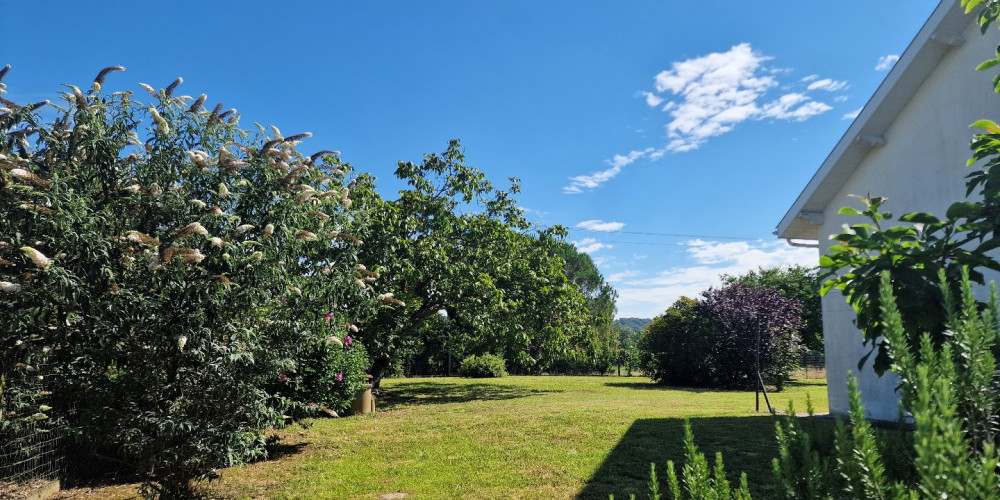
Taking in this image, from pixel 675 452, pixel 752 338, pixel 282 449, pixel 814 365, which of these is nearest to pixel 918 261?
pixel 675 452

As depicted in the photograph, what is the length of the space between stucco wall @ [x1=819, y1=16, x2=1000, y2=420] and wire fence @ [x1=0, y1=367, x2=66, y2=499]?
27.0 feet

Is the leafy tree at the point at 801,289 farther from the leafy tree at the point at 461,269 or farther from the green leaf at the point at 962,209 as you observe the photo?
the green leaf at the point at 962,209

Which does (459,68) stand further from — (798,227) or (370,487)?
(370,487)

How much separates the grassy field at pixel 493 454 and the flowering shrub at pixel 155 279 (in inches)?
59.2

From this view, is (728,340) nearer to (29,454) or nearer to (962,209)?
(962,209)

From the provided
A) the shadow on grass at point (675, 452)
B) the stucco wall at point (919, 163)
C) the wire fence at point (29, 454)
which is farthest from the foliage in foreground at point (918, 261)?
the wire fence at point (29, 454)

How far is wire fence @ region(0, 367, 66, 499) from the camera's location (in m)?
4.81

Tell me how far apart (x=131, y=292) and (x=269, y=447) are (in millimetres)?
5049

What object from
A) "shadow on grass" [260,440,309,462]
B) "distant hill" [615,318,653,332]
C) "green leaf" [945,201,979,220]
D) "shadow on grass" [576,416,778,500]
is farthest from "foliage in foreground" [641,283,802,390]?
"green leaf" [945,201,979,220]

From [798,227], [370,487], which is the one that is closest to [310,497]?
[370,487]

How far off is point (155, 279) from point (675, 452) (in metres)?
6.67

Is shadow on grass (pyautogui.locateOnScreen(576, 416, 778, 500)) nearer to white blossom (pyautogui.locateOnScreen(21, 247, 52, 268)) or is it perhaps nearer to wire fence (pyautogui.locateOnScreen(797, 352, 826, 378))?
white blossom (pyautogui.locateOnScreen(21, 247, 52, 268))

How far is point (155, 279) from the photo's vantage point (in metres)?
4.27

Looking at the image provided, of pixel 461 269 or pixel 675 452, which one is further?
pixel 461 269
